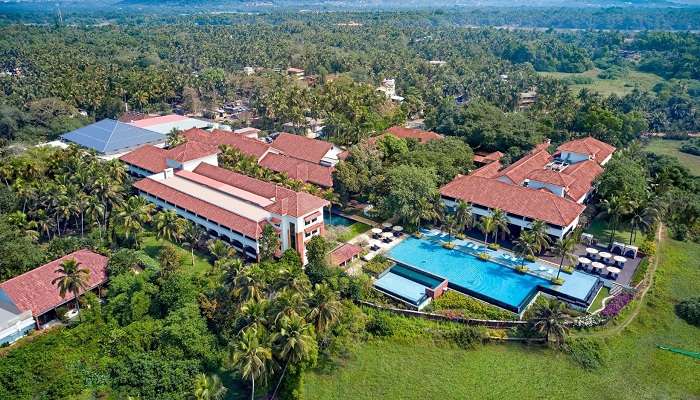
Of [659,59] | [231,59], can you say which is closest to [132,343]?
[231,59]

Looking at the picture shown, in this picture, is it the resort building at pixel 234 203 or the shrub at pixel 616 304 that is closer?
the shrub at pixel 616 304

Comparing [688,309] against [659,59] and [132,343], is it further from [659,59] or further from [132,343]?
[659,59]

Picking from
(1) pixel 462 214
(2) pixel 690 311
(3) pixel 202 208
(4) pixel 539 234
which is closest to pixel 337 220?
(1) pixel 462 214

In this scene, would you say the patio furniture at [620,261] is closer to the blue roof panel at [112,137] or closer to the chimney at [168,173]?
the chimney at [168,173]

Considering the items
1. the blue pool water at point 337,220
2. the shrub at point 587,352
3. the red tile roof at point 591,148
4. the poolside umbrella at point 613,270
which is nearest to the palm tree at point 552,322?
the shrub at point 587,352

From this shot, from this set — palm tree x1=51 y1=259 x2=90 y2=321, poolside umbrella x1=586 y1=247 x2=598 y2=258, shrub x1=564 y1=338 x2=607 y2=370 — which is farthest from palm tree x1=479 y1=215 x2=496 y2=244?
palm tree x1=51 y1=259 x2=90 y2=321
